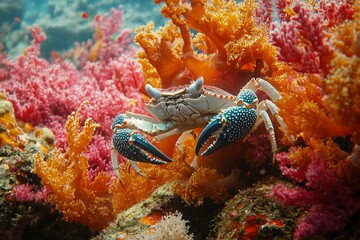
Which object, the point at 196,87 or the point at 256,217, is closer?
the point at 256,217

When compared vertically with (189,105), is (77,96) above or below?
above

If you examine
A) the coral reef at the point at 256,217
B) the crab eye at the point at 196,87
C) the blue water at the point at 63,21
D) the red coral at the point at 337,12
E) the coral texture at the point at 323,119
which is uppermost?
the blue water at the point at 63,21

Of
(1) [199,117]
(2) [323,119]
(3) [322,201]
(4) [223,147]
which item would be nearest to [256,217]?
(3) [322,201]

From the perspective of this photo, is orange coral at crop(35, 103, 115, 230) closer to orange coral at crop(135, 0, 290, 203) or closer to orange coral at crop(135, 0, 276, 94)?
orange coral at crop(135, 0, 290, 203)

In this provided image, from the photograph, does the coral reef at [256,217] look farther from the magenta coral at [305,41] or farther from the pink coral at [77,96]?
the pink coral at [77,96]

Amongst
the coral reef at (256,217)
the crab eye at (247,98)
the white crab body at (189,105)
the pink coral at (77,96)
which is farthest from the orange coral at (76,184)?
the crab eye at (247,98)

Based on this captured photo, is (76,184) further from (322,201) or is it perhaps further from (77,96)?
(322,201)
